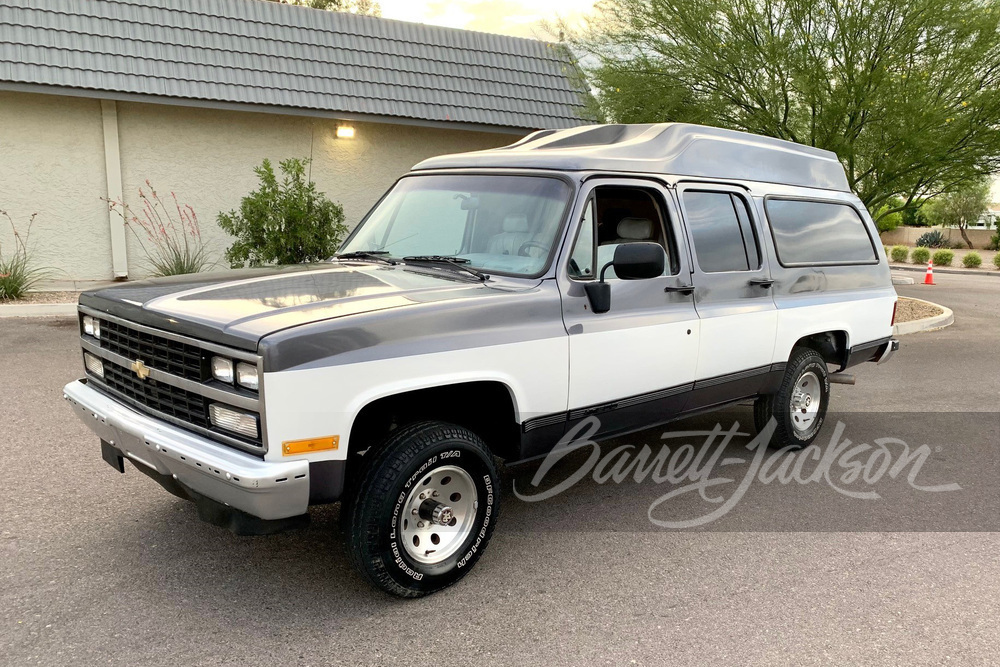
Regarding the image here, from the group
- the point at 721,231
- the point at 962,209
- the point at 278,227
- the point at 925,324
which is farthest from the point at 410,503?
the point at 962,209

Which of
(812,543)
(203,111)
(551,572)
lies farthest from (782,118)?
(551,572)

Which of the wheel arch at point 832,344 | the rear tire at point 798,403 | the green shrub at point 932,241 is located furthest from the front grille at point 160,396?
the green shrub at point 932,241

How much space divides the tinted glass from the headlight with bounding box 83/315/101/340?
434cm

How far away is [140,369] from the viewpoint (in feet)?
12.2

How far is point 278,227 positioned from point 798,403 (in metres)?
A: 8.23

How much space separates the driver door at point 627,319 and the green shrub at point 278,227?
7.88 meters

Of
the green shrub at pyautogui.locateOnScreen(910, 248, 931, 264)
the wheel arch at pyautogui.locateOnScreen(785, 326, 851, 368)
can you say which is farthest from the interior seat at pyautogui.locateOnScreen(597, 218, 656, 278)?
the green shrub at pyautogui.locateOnScreen(910, 248, 931, 264)

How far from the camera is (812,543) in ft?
14.5

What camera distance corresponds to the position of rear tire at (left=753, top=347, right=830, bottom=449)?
5.88 metres

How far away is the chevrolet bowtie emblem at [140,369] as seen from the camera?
3.68 m

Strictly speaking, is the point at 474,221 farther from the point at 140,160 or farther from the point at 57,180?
the point at 57,180

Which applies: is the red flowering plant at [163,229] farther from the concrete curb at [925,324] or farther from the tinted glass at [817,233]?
the concrete curb at [925,324]

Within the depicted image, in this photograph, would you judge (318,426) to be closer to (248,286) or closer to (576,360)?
(248,286)

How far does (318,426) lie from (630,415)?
203cm
